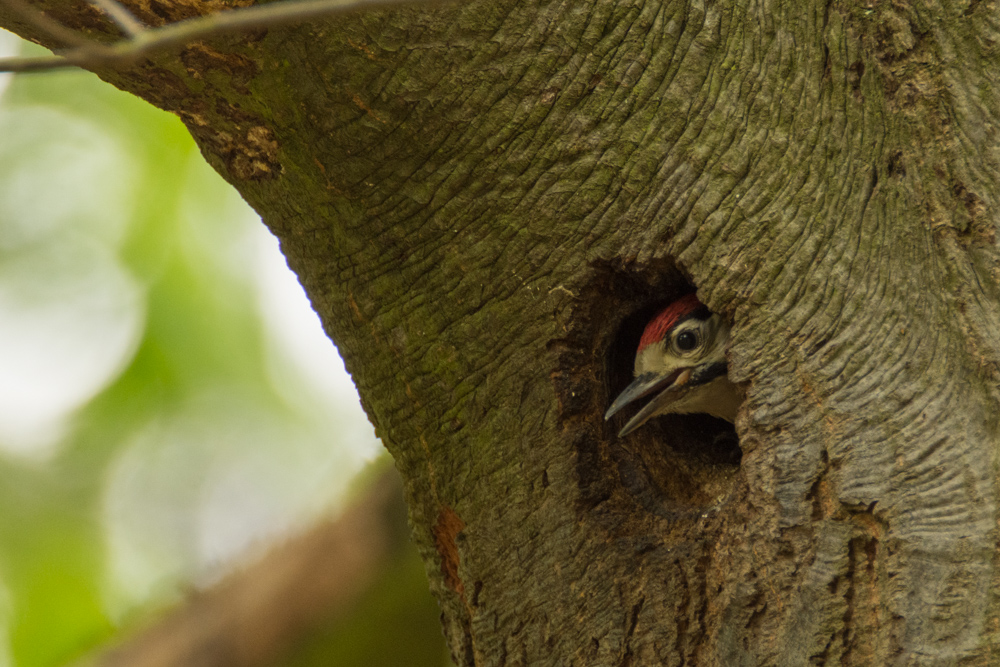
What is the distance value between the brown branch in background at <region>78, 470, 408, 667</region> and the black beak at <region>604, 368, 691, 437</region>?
108 centimetres

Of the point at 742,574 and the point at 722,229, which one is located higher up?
the point at 722,229

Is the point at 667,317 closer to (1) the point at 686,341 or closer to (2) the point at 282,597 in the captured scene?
(1) the point at 686,341

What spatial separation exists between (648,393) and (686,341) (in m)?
0.24

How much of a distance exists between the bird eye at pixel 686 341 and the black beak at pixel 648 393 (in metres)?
0.10

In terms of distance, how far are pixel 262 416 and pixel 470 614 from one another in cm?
620

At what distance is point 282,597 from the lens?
3.55 meters

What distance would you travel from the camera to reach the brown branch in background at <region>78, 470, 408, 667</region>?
3439 mm

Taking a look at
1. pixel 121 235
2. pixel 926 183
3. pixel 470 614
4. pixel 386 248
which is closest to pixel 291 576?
pixel 470 614

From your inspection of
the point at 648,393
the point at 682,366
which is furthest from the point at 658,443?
the point at 682,366

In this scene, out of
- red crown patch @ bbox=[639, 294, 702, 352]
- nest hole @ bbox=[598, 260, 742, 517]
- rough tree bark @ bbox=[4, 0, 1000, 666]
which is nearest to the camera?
rough tree bark @ bbox=[4, 0, 1000, 666]

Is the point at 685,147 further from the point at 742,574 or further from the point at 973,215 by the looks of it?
the point at 742,574

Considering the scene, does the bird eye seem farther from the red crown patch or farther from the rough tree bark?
the rough tree bark

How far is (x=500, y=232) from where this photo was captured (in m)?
2.36

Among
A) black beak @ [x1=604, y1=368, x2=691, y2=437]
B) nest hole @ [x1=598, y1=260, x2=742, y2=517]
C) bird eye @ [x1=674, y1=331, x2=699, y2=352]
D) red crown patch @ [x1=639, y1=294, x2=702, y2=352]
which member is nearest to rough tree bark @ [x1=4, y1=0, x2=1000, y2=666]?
nest hole @ [x1=598, y1=260, x2=742, y2=517]
